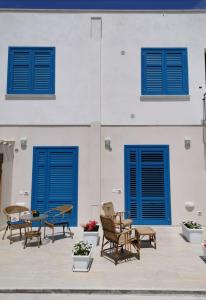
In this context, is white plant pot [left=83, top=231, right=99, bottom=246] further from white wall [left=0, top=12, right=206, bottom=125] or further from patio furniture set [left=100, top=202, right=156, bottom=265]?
white wall [left=0, top=12, right=206, bottom=125]

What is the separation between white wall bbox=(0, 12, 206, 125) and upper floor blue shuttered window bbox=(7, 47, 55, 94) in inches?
9.2

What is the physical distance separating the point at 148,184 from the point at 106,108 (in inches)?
129

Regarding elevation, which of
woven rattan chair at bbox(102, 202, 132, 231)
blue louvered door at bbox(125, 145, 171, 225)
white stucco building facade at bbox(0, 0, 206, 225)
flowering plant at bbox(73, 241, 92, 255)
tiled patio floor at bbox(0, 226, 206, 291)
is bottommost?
tiled patio floor at bbox(0, 226, 206, 291)

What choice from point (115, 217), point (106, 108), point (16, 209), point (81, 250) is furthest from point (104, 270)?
point (106, 108)

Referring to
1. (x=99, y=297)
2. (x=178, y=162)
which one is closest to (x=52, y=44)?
(x=178, y=162)

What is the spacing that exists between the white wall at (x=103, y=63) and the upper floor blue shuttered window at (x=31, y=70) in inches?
9.2

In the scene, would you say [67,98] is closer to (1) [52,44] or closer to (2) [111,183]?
(1) [52,44]

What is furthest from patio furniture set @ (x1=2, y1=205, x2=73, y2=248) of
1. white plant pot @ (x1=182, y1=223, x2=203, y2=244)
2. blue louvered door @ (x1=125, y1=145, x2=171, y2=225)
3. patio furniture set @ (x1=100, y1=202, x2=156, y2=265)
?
white plant pot @ (x1=182, y1=223, x2=203, y2=244)

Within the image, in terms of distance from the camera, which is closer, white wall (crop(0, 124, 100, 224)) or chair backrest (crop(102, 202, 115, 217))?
chair backrest (crop(102, 202, 115, 217))

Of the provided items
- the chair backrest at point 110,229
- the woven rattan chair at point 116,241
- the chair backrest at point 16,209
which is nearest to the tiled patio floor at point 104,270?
the woven rattan chair at point 116,241

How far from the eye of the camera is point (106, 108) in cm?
1009

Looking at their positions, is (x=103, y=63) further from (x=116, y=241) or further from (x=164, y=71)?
(x=116, y=241)

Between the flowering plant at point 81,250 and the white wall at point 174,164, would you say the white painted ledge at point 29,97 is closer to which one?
the white wall at point 174,164

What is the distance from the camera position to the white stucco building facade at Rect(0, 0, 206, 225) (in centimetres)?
973
